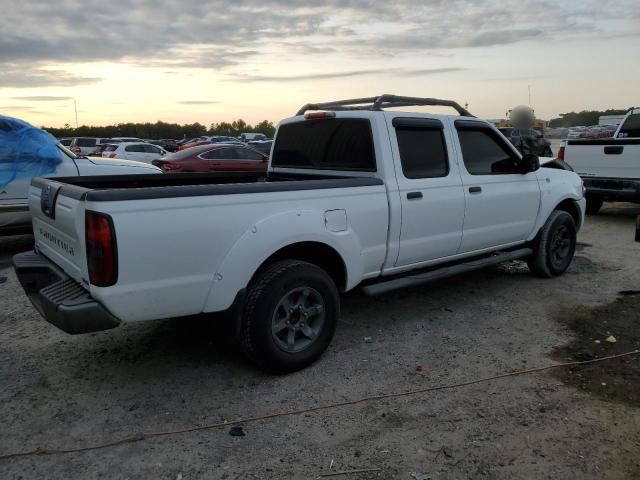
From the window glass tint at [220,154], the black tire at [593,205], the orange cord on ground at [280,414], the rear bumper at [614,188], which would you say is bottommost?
the orange cord on ground at [280,414]

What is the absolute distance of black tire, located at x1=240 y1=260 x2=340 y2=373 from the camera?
3.63 m

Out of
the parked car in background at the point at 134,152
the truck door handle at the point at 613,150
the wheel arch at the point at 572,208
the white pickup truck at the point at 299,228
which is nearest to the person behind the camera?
the white pickup truck at the point at 299,228

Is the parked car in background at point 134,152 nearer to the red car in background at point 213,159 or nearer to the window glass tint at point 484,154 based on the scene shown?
the red car in background at point 213,159

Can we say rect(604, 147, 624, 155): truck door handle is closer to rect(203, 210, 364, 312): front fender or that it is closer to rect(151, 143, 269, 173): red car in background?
rect(203, 210, 364, 312): front fender

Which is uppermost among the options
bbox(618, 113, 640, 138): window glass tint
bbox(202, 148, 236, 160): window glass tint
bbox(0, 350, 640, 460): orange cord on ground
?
bbox(618, 113, 640, 138): window glass tint

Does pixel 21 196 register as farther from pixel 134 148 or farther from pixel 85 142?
pixel 85 142

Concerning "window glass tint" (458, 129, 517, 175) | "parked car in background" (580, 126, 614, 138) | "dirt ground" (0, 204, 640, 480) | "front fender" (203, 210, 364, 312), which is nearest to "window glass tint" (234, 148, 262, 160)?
"dirt ground" (0, 204, 640, 480)

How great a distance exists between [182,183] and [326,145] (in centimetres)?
143

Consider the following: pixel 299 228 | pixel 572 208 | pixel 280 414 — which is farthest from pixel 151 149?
pixel 280 414

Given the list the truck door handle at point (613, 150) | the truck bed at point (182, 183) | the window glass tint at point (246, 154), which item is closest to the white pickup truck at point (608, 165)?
the truck door handle at point (613, 150)

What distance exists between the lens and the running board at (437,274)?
14.6 feet

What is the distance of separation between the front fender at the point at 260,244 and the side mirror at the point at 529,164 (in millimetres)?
2543

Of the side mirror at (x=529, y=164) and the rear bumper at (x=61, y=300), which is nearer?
the rear bumper at (x=61, y=300)

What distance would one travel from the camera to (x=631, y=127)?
12.5 metres
